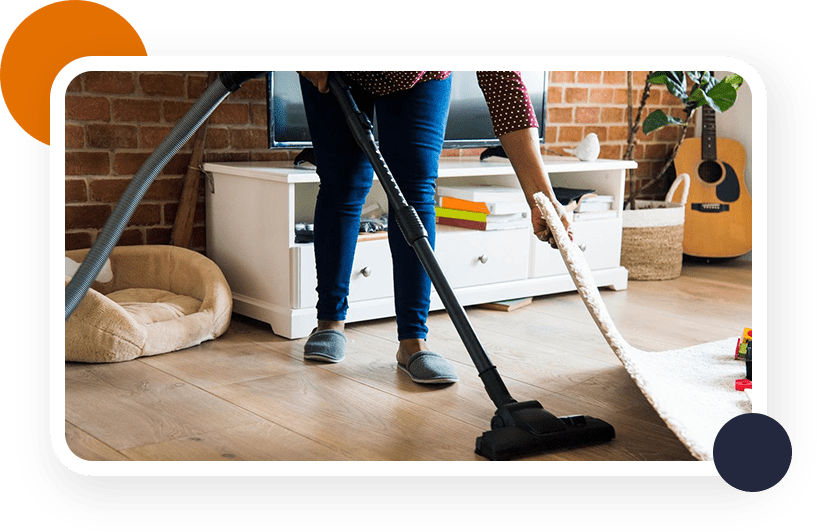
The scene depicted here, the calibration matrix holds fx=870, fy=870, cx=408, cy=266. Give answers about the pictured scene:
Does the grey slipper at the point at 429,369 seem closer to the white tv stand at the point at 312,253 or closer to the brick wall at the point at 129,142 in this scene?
the white tv stand at the point at 312,253

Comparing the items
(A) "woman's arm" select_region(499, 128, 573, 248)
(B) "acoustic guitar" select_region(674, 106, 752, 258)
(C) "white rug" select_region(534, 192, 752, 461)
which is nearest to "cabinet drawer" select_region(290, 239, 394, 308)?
(C) "white rug" select_region(534, 192, 752, 461)

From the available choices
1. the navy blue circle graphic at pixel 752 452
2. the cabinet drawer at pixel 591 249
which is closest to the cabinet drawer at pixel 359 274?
the cabinet drawer at pixel 591 249

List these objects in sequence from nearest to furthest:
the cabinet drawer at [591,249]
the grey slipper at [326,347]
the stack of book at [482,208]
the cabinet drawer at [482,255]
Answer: the grey slipper at [326,347] → the cabinet drawer at [482,255] → the stack of book at [482,208] → the cabinet drawer at [591,249]

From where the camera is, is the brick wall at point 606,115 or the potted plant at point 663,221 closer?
the potted plant at point 663,221

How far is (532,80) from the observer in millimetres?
2838

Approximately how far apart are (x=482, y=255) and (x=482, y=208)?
0.14 metres

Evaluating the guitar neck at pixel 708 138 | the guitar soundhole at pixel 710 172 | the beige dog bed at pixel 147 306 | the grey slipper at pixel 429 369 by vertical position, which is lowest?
the grey slipper at pixel 429 369

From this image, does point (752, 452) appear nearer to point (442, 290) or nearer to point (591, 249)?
point (442, 290)

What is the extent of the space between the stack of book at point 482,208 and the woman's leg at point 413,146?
0.84 m

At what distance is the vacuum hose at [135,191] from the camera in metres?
1.19

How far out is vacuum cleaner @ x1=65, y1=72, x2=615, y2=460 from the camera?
3.98ft

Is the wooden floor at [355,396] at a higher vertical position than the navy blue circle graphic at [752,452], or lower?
lower

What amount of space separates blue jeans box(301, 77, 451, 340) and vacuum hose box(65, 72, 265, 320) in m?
0.43
